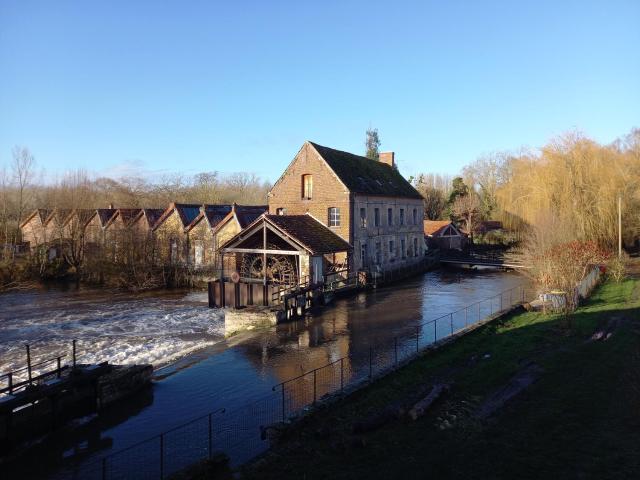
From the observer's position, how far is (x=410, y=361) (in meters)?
14.7

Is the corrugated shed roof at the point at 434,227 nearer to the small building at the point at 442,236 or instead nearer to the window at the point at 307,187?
the small building at the point at 442,236

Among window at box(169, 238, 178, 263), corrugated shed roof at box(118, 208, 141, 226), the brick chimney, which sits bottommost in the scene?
window at box(169, 238, 178, 263)

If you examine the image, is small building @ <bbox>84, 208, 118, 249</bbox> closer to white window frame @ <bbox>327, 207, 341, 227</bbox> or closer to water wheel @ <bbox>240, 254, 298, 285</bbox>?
water wheel @ <bbox>240, 254, 298, 285</bbox>

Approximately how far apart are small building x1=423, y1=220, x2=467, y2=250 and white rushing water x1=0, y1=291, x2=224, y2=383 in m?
25.7

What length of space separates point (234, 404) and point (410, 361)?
5262mm

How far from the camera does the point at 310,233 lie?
92.7 feet

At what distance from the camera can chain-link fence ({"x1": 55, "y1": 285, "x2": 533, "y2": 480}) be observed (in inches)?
372

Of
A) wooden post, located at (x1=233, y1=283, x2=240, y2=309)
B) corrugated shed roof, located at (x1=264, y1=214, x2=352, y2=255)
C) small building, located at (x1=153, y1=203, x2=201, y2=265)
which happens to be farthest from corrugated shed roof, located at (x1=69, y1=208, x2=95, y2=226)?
wooden post, located at (x1=233, y1=283, x2=240, y2=309)

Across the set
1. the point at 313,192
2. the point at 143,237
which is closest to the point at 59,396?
the point at 313,192

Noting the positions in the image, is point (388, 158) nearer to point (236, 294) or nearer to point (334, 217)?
point (334, 217)

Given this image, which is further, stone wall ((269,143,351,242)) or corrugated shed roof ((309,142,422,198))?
corrugated shed roof ((309,142,422,198))

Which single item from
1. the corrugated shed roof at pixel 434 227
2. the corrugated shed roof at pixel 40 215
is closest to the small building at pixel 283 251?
the corrugated shed roof at pixel 434 227

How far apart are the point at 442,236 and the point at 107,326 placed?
116 feet

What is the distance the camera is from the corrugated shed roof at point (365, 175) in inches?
1277
